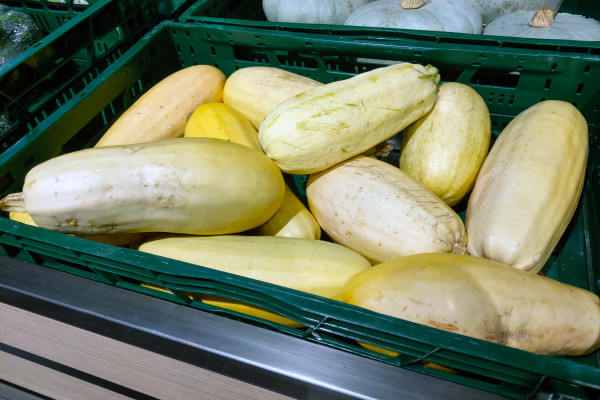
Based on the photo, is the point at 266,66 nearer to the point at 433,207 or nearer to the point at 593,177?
the point at 433,207

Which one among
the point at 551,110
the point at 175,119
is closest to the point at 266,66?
the point at 175,119

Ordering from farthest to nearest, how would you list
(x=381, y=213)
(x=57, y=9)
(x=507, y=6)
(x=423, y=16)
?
(x=57, y=9) → (x=507, y=6) → (x=423, y=16) → (x=381, y=213)

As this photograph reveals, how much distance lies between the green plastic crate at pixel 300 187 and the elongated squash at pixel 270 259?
97 mm

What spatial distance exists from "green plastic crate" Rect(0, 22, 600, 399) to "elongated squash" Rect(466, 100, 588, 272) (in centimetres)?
13

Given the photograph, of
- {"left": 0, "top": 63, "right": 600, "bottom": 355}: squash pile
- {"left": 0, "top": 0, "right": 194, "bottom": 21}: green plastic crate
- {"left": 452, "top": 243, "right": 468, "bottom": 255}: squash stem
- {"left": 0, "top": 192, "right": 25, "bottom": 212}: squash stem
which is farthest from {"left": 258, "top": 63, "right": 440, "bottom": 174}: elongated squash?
{"left": 0, "top": 0, "right": 194, "bottom": 21}: green plastic crate

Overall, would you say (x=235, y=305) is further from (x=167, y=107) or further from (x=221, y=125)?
(x=167, y=107)

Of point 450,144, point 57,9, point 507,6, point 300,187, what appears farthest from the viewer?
point 57,9

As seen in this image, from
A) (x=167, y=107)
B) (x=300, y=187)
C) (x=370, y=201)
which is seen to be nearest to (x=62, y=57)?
(x=167, y=107)

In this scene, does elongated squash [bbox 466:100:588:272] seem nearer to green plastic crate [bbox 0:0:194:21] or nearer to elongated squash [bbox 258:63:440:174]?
elongated squash [bbox 258:63:440:174]

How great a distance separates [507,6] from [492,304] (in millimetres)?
1581

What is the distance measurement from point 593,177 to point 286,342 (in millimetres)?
1007

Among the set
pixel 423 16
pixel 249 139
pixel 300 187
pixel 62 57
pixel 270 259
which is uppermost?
pixel 62 57

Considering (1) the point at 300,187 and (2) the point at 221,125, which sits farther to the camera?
(1) the point at 300,187

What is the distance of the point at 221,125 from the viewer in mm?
1156
